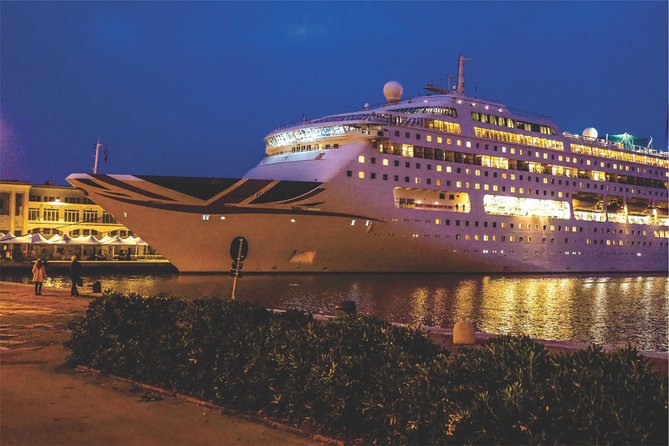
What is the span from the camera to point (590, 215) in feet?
159

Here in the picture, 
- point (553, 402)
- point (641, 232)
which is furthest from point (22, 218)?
point (553, 402)

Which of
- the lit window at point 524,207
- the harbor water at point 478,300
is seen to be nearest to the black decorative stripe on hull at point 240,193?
the harbor water at point 478,300

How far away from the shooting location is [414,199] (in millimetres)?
37969

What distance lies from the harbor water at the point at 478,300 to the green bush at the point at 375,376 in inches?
291

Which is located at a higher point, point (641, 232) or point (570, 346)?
point (641, 232)

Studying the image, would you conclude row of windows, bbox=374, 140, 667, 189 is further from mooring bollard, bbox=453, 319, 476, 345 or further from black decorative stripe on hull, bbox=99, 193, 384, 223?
mooring bollard, bbox=453, 319, 476, 345

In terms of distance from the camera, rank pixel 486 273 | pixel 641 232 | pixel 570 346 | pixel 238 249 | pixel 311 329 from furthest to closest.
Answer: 1. pixel 641 232
2. pixel 486 273
3. pixel 238 249
4. pixel 570 346
5. pixel 311 329

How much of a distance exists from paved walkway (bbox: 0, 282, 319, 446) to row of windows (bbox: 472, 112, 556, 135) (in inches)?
1510

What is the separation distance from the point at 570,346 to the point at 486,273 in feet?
103

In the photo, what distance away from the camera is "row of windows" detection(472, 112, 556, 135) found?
42812 millimetres

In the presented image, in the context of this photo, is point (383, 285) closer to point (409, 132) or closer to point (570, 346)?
point (409, 132)

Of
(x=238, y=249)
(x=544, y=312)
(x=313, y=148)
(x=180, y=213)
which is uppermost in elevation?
(x=313, y=148)

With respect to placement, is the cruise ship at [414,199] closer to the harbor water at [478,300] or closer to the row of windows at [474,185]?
the row of windows at [474,185]

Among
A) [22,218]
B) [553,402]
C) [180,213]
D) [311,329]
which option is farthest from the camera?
[22,218]
